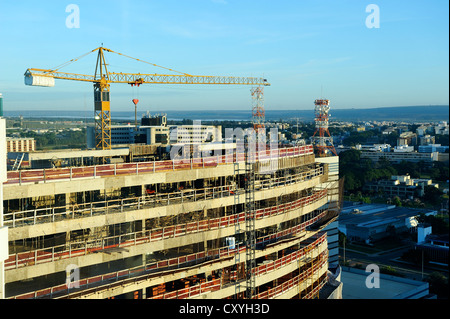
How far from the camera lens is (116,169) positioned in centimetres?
1515

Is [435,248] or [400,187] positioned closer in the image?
[435,248]

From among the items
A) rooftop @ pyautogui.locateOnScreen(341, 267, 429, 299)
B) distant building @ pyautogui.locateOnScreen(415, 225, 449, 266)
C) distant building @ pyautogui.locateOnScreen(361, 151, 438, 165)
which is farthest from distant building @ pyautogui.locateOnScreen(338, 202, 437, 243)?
distant building @ pyautogui.locateOnScreen(361, 151, 438, 165)

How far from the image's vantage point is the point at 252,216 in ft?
57.4

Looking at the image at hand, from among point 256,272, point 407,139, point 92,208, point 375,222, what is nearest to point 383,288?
point 256,272

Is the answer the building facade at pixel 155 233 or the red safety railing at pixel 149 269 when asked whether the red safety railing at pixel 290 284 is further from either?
the red safety railing at pixel 149 269

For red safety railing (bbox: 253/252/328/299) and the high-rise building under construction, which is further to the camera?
red safety railing (bbox: 253/252/328/299)

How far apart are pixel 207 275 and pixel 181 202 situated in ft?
10.7

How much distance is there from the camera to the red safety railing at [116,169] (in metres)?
13.2

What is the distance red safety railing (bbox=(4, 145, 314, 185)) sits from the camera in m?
13.2

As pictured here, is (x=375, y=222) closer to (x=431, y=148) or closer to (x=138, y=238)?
(x=138, y=238)

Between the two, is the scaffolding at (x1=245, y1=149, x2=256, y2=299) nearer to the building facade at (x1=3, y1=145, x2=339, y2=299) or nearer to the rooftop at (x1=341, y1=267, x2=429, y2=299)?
the building facade at (x1=3, y1=145, x2=339, y2=299)

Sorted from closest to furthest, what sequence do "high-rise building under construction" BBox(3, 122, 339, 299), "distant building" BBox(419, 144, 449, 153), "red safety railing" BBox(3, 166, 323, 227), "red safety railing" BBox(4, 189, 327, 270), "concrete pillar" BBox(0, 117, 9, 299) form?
"concrete pillar" BBox(0, 117, 9, 299) → "red safety railing" BBox(4, 189, 327, 270) → "red safety railing" BBox(3, 166, 323, 227) → "high-rise building under construction" BBox(3, 122, 339, 299) → "distant building" BBox(419, 144, 449, 153)

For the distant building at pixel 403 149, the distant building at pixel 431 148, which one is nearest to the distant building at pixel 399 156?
the distant building at pixel 403 149
